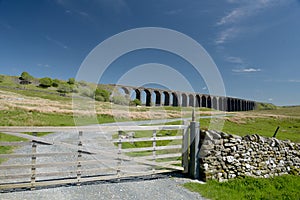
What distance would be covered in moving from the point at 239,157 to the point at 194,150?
1.56m

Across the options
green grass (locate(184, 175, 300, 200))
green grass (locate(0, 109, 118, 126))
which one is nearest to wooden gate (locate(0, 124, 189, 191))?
green grass (locate(184, 175, 300, 200))

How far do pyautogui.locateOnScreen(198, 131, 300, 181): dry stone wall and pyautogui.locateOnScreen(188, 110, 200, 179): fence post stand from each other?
5.3 inches

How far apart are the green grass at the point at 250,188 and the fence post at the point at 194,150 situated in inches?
20.8

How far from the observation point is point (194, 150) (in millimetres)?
6754

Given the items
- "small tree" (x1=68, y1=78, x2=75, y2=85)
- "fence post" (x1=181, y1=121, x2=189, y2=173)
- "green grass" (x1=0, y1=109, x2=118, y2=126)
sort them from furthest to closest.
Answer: "small tree" (x1=68, y1=78, x2=75, y2=85) → "green grass" (x1=0, y1=109, x2=118, y2=126) → "fence post" (x1=181, y1=121, x2=189, y2=173)

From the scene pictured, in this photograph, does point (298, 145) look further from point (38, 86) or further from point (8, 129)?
point (38, 86)

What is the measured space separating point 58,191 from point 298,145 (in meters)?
8.52

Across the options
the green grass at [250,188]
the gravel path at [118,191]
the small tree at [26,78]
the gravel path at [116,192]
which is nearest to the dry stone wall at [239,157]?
the green grass at [250,188]

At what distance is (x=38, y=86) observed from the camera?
3467 inches

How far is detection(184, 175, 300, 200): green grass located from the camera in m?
5.58

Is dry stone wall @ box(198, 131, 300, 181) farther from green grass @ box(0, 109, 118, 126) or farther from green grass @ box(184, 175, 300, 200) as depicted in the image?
green grass @ box(0, 109, 118, 126)

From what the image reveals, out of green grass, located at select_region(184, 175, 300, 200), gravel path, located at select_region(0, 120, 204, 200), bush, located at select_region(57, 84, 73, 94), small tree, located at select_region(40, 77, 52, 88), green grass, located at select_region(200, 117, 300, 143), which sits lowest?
green grass, located at select_region(200, 117, 300, 143)

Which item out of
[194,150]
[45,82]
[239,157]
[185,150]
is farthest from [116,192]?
[45,82]

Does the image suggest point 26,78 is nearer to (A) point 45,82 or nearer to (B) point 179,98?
(A) point 45,82
